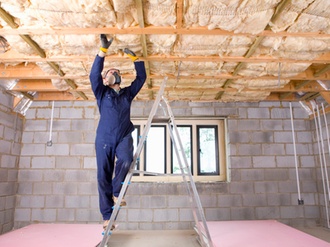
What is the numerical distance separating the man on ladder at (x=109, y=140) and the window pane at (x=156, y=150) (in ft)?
7.37

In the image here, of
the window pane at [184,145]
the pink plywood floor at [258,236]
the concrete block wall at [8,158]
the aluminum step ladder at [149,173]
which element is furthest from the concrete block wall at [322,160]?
the concrete block wall at [8,158]

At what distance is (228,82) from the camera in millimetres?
3660

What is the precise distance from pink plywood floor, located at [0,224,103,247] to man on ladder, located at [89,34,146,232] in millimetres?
998

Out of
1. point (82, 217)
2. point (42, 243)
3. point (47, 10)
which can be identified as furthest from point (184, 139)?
point (47, 10)

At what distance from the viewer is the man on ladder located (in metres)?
2.06

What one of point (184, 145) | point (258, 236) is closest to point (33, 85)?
point (184, 145)

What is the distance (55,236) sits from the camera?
3.00 metres

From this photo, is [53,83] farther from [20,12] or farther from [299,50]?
[299,50]

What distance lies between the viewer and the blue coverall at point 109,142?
2.06 m

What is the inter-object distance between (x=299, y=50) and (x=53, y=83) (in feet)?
10.7

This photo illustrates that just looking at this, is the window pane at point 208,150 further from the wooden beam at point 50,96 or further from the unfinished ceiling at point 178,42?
the wooden beam at point 50,96

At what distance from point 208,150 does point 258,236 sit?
5.93 ft

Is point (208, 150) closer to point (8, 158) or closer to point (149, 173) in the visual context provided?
point (149, 173)

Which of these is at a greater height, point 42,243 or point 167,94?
point 167,94
